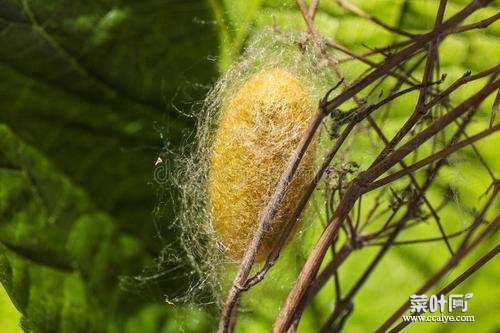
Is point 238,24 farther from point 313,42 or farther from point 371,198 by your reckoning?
point 371,198

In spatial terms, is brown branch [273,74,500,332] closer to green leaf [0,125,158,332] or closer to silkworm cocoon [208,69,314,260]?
silkworm cocoon [208,69,314,260]

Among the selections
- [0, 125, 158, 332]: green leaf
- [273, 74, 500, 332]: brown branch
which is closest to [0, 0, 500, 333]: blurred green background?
[0, 125, 158, 332]: green leaf

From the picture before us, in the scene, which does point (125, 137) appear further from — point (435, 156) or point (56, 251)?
point (435, 156)

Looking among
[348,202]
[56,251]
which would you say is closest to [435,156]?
[348,202]

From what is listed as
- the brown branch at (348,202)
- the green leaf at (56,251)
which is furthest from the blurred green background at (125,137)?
the brown branch at (348,202)

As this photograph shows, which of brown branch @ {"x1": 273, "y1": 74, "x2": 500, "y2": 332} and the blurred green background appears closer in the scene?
brown branch @ {"x1": 273, "y1": 74, "x2": 500, "y2": 332}

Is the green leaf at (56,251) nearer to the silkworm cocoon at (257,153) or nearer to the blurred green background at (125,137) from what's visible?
the blurred green background at (125,137)

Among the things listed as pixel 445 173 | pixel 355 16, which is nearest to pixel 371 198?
pixel 445 173

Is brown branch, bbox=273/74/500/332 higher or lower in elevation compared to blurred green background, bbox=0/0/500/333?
lower
